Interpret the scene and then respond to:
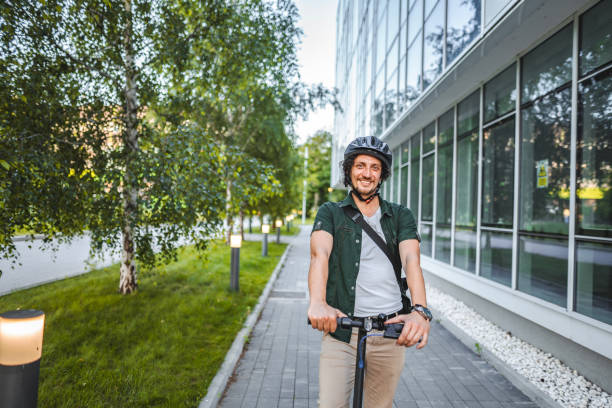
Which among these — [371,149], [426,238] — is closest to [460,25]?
[426,238]

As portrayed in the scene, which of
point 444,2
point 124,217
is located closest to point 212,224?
point 124,217

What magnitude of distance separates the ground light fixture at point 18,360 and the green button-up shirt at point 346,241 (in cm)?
174

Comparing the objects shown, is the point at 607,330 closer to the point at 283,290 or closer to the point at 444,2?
the point at 283,290

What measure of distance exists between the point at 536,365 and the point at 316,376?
9.03 feet

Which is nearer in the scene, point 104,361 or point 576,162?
point 104,361

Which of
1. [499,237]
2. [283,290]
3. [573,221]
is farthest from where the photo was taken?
[283,290]

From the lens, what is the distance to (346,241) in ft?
6.70

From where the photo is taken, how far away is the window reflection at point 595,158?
14.4 feet

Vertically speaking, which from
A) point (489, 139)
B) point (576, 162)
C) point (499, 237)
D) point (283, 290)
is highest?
point (489, 139)

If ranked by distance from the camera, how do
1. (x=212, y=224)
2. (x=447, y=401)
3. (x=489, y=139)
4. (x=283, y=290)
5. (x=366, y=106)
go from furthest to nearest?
1. (x=366, y=106)
2. (x=283, y=290)
3. (x=489, y=139)
4. (x=212, y=224)
5. (x=447, y=401)

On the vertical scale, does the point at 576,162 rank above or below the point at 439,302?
above

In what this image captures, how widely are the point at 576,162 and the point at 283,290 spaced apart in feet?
21.3

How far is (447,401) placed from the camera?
379 cm

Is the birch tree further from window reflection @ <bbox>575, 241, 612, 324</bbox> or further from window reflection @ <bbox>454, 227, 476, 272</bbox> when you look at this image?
window reflection @ <bbox>454, 227, 476, 272</bbox>
